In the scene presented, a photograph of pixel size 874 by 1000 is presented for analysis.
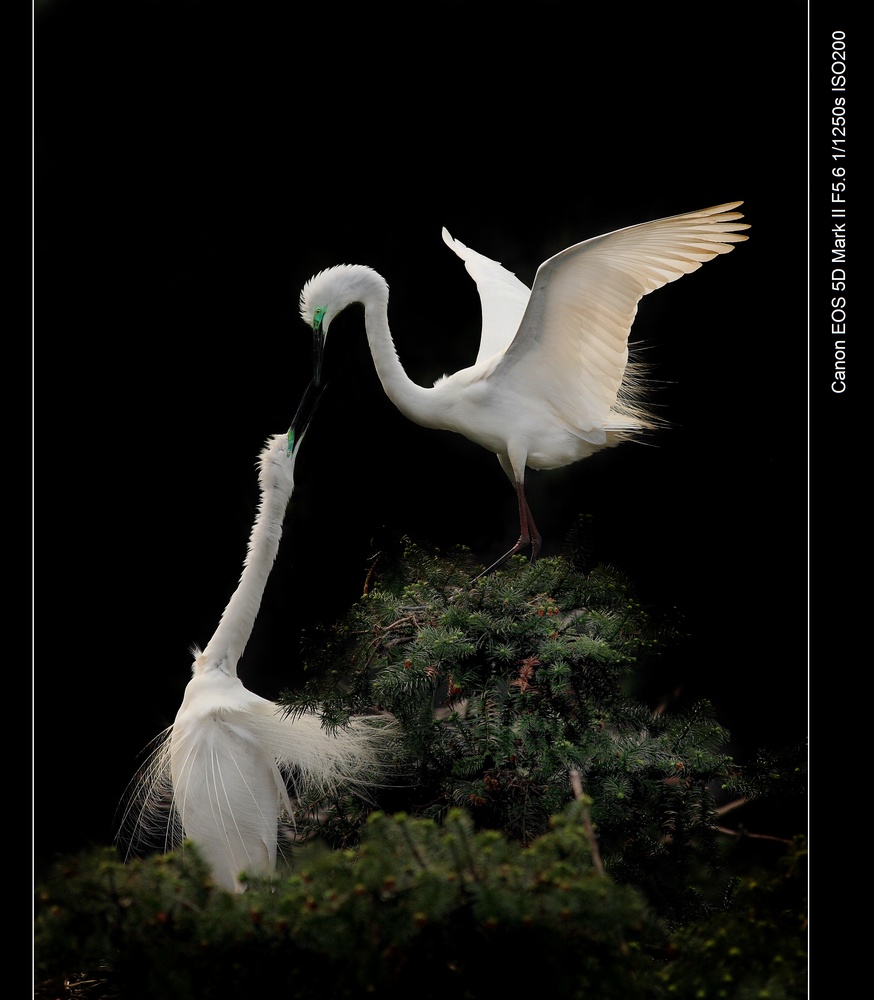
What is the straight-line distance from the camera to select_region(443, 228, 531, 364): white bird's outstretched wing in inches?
106

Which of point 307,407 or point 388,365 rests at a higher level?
point 388,365

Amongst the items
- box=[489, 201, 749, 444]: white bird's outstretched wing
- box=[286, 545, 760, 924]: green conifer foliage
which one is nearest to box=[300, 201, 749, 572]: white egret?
box=[489, 201, 749, 444]: white bird's outstretched wing

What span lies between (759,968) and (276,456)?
1.40m

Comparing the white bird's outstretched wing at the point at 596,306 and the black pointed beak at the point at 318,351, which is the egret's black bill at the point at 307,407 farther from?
the white bird's outstretched wing at the point at 596,306

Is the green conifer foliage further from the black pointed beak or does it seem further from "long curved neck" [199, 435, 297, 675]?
the black pointed beak

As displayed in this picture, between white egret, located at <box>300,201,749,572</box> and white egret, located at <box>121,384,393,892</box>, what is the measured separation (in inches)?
13.5

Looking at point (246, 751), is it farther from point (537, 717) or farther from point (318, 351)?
point (318, 351)

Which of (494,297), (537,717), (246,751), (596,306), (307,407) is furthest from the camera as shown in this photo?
(494,297)

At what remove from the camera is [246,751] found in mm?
2223

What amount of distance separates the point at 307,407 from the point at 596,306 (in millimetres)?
692

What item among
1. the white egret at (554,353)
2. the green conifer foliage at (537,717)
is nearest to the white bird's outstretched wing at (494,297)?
the white egret at (554,353)

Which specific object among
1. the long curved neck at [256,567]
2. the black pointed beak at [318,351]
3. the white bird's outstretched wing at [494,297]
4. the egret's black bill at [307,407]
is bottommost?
the long curved neck at [256,567]

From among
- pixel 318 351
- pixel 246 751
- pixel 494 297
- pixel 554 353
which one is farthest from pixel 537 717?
pixel 494 297

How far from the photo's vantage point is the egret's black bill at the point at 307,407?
242 cm
